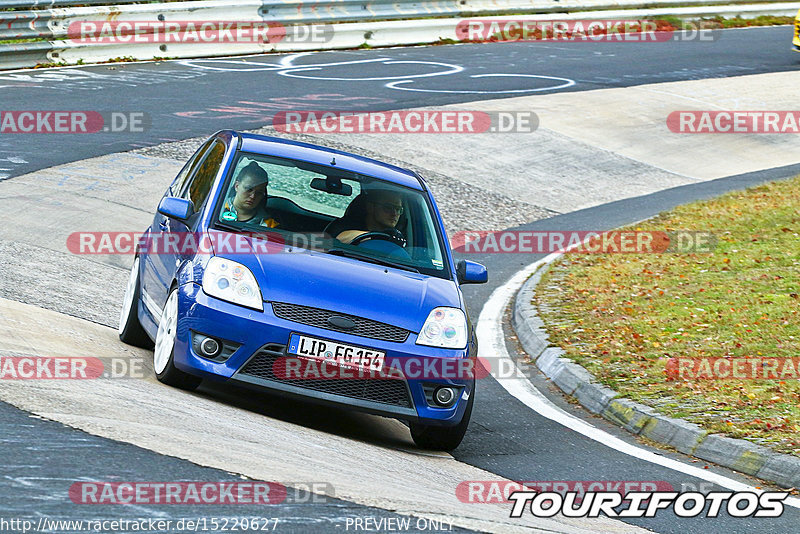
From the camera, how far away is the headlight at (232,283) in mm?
6609

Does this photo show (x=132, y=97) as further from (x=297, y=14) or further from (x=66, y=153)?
(x=297, y=14)

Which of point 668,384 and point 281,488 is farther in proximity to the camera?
point 668,384

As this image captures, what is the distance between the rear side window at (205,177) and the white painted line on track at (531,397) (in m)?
2.77

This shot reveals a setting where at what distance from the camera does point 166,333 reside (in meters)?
6.95

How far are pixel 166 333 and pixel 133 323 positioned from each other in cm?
122

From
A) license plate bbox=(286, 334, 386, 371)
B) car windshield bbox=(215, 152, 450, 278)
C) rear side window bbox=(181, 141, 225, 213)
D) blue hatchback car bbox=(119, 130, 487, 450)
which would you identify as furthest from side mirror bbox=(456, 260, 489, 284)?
rear side window bbox=(181, 141, 225, 213)

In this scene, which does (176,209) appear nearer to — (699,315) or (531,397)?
(531,397)

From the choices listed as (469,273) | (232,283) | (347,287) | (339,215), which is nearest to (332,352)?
(347,287)

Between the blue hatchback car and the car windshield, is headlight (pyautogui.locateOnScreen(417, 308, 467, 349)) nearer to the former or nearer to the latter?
the blue hatchback car

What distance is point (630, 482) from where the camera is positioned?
22.1ft

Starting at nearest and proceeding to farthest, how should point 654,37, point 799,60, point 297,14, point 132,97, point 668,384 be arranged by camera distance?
point 668,384
point 132,97
point 297,14
point 799,60
point 654,37

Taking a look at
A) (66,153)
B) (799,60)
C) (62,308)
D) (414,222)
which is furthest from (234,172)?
(799,60)

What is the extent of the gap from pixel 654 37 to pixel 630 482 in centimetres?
2345

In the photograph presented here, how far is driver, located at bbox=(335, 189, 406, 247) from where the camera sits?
772 centimetres
